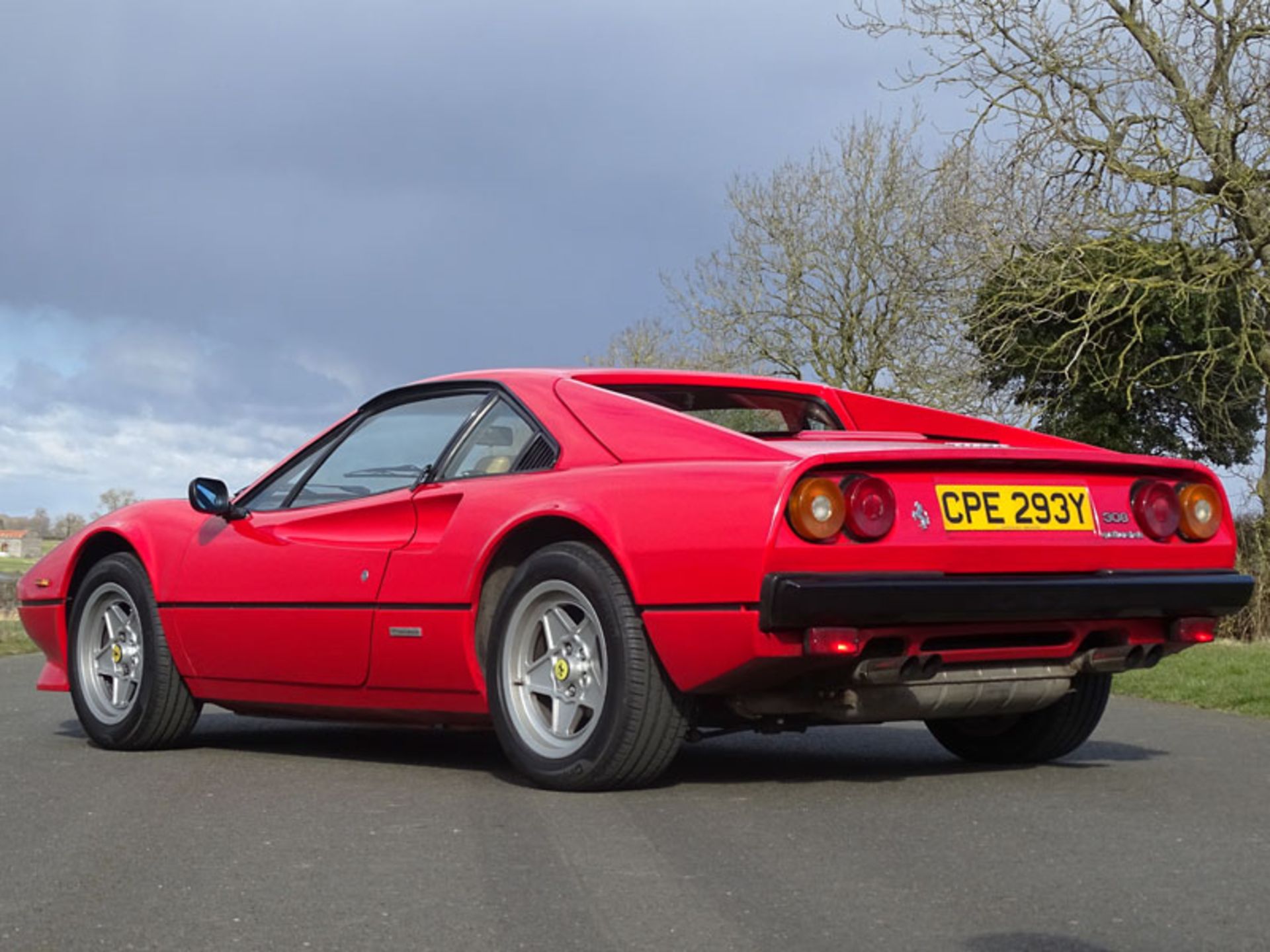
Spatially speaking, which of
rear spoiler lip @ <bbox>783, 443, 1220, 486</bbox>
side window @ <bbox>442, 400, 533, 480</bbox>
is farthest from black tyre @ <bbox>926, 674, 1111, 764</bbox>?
side window @ <bbox>442, 400, 533, 480</bbox>

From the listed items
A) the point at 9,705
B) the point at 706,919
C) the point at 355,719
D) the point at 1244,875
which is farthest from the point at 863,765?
the point at 9,705

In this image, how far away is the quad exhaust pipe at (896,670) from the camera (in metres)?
5.04

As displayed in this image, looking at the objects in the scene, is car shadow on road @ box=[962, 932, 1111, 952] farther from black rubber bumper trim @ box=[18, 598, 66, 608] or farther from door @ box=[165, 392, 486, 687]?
black rubber bumper trim @ box=[18, 598, 66, 608]

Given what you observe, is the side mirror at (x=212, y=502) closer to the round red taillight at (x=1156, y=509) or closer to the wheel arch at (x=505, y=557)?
the wheel arch at (x=505, y=557)

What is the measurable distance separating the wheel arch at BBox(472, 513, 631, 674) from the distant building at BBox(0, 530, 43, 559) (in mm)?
41927

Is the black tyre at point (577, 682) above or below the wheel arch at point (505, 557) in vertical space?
below

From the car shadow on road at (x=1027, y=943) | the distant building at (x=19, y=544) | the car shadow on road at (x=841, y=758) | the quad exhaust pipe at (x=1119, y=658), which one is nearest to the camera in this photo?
the car shadow on road at (x=1027, y=943)

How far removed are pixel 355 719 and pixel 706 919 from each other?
119 inches

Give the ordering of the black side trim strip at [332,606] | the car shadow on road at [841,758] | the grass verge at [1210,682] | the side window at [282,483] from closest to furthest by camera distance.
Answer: the black side trim strip at [332,606]
the car shadow on road at [841,758]
the side window at [282,483]
the grass verge at [1210,682]

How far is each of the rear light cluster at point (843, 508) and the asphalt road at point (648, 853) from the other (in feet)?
2.60

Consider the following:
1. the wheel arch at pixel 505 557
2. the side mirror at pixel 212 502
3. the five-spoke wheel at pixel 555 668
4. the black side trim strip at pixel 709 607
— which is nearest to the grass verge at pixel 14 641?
the side mirror at pixel 212 502

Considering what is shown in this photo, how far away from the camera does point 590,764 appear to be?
17.3ft

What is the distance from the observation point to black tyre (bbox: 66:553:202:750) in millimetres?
6945

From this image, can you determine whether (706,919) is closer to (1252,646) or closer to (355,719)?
(355,719)
